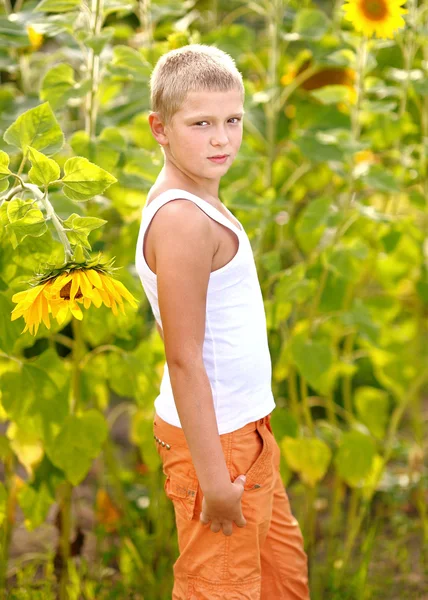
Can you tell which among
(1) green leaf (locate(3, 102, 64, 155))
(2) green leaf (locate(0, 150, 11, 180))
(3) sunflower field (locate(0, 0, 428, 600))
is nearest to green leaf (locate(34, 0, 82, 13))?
(3) sunflower field (locate(0, 0, 428, 600))

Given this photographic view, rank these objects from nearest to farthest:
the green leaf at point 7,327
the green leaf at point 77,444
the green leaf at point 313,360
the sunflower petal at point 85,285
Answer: the sunflower petal at point 85,285 < the green leaf at point 7,327 < the green leaf at point 77,444 < the green leaf at point 313,360

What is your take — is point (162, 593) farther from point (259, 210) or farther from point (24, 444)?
point (259, 210)

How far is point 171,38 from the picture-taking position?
5.52ft

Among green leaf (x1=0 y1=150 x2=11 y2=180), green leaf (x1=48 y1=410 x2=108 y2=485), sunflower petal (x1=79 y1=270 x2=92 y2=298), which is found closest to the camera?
sunflower petal (x1=79 y1=270 x2=92 y2=298)

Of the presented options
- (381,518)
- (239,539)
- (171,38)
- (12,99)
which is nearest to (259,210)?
(171,38)

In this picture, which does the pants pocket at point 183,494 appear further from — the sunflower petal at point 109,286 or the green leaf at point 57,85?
the green leaf at point 57,85

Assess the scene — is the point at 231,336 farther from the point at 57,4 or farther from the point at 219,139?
the point at 57,4

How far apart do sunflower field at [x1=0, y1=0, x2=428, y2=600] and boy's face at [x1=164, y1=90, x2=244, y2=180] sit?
12cm

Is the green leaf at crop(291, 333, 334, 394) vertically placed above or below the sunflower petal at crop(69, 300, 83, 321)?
below

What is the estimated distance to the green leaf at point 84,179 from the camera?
1.24 metres

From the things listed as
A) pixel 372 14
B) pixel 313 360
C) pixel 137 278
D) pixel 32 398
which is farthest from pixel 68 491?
pixel 372 14

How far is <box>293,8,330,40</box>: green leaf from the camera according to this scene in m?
1.95

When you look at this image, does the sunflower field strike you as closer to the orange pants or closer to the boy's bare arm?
the boy's bare arm

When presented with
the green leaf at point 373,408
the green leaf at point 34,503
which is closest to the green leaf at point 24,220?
the green leaf at point 34,503
